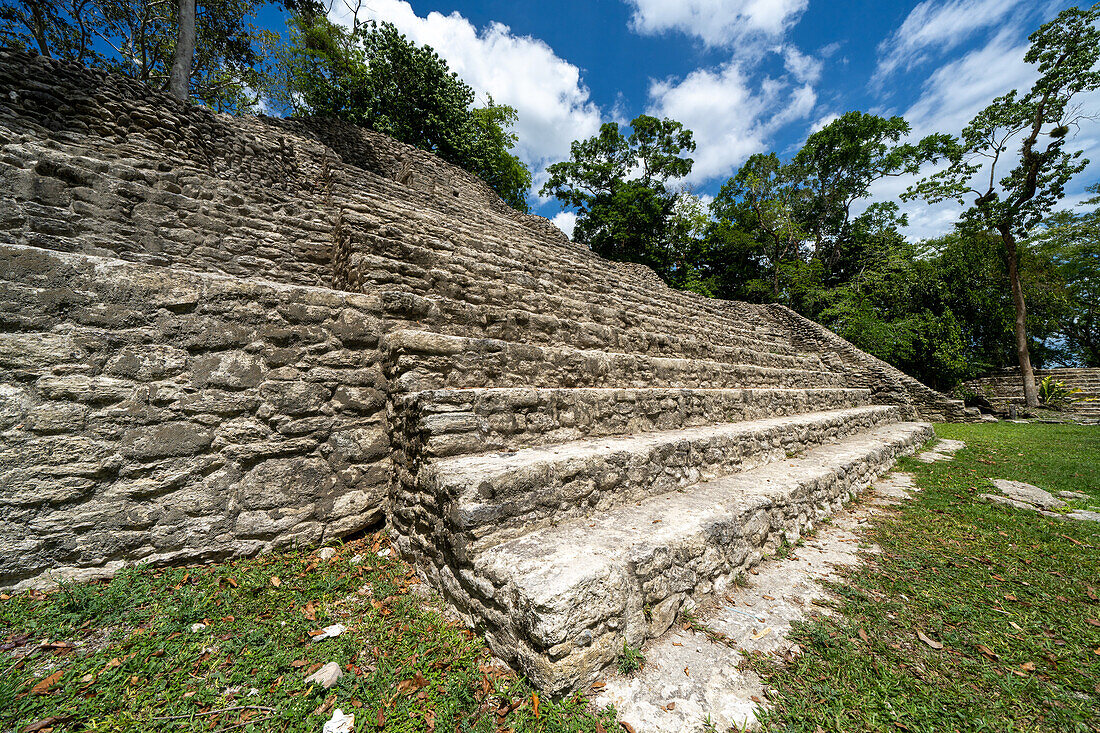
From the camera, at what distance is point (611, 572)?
180 centimetres

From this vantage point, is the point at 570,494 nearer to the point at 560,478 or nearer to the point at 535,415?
the point at 560,478

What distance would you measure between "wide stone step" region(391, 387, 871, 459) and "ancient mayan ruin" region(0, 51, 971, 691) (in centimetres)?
2

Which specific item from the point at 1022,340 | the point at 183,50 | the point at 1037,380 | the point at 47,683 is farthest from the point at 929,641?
the point at 1037,380

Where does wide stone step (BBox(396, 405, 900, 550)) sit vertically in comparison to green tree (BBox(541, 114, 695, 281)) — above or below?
below

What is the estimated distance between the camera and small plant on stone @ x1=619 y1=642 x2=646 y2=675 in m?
1.75

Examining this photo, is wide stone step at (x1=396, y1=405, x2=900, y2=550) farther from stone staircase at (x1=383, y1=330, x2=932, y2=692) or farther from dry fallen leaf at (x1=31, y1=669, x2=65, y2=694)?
dry fallen leaf at (x1=31, y1=669, x2=65, y2=694)

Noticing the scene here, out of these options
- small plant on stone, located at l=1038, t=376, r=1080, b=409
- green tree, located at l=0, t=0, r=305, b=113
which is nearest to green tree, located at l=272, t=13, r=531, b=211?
green tree, located at l=0, t=0, r=305, b=113

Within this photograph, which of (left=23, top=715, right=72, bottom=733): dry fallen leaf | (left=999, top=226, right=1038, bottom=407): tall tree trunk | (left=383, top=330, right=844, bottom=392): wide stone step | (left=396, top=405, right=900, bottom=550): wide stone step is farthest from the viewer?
(left=999, top=226, right=1038, bottom=407): tall tree trunk

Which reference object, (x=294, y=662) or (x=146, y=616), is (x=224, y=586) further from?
(x=294, y=662)

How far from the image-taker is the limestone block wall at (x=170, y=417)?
75.8 inches

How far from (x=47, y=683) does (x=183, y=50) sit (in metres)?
14.1

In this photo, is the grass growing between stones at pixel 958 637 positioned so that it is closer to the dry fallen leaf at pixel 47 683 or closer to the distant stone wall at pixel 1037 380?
the dry fallen leaf at pixel 47 683

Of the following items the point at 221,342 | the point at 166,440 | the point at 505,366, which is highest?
the point at 221,342

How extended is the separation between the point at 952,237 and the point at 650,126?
1669 cm
